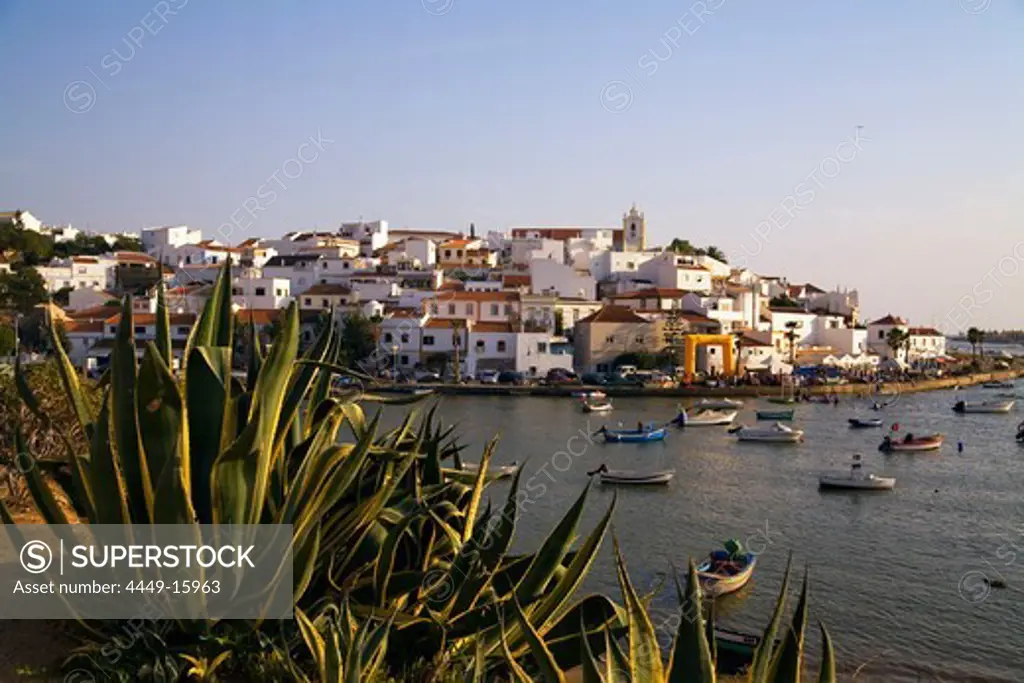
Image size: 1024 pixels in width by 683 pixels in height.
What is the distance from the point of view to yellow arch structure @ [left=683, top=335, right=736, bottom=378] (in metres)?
48.7

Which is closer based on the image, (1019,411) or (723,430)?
(723,430)

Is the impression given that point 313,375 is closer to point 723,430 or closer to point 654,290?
point 723,430

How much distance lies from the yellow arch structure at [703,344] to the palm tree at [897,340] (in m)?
14.7

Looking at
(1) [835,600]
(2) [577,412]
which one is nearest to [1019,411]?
(2) [577,412]

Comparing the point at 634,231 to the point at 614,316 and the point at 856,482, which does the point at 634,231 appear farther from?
the point at 856,482

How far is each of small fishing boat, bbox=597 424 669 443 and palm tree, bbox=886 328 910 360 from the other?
34.9 m

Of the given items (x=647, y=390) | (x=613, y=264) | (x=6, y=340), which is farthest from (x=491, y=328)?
(x=6, y=340)

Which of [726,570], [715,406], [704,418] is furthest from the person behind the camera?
[715,406]

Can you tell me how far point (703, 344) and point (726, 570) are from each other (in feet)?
121

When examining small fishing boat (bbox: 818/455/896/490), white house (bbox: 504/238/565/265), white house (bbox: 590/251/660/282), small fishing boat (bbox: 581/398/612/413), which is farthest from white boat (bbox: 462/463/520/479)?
white house (bbox: 504/238/565/265)

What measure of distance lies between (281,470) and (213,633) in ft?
2.47

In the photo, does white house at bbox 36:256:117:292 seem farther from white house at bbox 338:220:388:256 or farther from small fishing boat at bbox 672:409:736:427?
small fishing boat at bbox 672:409:736:427

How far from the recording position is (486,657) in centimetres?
419

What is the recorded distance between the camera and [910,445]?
2853 cm
